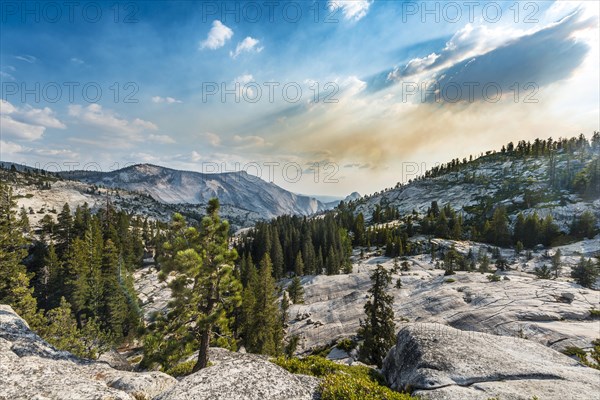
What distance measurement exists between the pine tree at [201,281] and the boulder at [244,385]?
22.7ft

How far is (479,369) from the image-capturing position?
14.1 meters

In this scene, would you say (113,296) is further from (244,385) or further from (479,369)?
(479,369)

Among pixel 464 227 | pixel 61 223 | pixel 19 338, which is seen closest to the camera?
pixel 19 338

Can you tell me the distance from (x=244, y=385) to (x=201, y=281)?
933cm

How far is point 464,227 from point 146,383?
175 meters

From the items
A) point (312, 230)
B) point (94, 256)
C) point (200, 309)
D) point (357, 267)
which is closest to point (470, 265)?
point (357, 267)

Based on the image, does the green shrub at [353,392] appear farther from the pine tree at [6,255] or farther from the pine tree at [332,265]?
the pine tree at [332,265]

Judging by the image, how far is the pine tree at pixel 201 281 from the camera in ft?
61.8

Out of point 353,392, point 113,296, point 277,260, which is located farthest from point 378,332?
point 277,260

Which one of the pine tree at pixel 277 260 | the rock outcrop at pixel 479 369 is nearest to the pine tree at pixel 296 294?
the pine tree at pixel 277 260

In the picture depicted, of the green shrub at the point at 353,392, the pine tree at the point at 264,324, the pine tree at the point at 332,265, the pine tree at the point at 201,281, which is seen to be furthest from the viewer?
the pine tree at the point at 332,265

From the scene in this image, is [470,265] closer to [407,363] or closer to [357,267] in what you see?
[357,267]

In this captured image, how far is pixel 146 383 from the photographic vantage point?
13219mm

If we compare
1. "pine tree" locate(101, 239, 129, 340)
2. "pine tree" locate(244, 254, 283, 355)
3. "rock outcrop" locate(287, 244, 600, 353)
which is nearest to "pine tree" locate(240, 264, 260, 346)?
"pine tree" locate(244, 254, 283, 355)
